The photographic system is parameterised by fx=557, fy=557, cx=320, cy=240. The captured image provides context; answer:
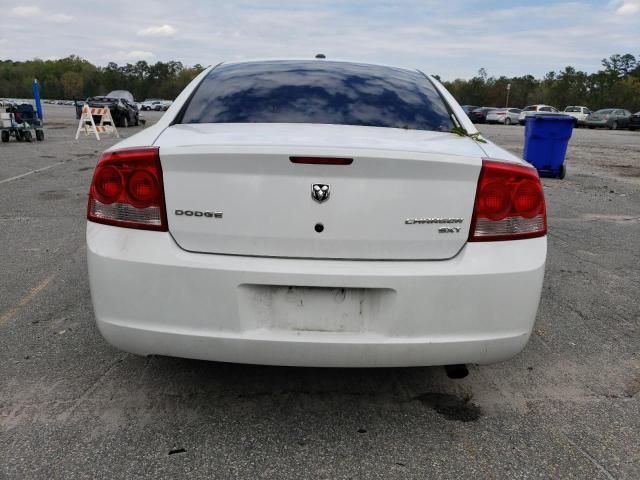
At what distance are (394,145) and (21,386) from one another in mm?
2145

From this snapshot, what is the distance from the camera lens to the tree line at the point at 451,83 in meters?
69.8

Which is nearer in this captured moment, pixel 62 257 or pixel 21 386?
pixel 21 386

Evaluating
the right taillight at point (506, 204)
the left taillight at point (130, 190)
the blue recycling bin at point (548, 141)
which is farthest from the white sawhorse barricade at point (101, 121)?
the right taillight at point (506, 204)

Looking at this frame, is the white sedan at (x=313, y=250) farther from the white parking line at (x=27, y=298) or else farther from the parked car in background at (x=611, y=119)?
the parked car in background at (x=611, y=119)

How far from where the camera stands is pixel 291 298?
2182 mm

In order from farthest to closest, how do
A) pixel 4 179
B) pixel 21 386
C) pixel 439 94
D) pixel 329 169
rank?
pixel 4 179 → pixel 439 94 → pixel 21 386 → pixel 329 169

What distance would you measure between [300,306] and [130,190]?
33.0 inches

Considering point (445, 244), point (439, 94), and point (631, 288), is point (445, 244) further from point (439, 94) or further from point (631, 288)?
point (631, 288)

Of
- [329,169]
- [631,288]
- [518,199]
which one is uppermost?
[329,169]

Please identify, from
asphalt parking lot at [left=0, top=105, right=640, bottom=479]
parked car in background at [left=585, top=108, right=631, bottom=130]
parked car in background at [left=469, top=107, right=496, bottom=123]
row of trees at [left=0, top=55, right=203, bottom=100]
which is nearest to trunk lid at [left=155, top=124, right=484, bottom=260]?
asphalt parking lot at [left=0, top=105, right=640, bottom=479]

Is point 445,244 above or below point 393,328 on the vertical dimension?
above

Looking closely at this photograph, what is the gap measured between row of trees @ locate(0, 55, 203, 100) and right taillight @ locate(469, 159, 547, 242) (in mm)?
115638

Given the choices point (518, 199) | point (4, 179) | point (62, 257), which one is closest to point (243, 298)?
point (518, 199)

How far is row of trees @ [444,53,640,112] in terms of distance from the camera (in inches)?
2571
